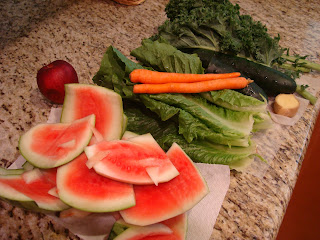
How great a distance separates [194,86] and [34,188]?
821mm

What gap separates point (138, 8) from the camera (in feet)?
7.16

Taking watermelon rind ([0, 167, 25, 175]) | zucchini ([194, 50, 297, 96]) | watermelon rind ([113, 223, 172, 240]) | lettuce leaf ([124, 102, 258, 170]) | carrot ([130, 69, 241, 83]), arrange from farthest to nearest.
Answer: zucchini ([194, 50, 297, 96])
carrot ([130, 69, 241, 83])
lettuce leaf ([124, 102, 258, 170])
watermelon rind ([0, 167, 25, 175])
watermelon rind ([113, 223, 172, 240])

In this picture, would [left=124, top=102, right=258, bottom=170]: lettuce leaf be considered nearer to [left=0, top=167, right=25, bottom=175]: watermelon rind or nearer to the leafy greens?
the leafy greens

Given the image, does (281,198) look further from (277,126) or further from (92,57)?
(92,57)

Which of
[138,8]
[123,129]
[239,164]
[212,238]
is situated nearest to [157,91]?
[123,129]

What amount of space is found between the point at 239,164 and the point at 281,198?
0.22 metres

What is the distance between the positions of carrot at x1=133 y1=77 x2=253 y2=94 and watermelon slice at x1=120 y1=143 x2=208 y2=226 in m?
0.40

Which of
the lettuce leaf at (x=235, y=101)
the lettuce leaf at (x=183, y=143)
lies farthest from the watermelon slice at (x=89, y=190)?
the lettuce leaf at (x=235, y=101)

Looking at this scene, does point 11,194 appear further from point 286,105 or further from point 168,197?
point 286,105

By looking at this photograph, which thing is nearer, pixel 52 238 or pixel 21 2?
pixel 52 238

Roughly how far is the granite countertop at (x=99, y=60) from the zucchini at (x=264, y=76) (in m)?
0.20

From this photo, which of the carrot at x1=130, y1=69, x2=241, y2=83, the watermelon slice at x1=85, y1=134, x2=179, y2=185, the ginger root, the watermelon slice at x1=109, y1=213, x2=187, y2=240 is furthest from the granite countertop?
the carrot at x1=130, y1=69, x2=241, y2=83

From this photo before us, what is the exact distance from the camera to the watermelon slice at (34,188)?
81cm

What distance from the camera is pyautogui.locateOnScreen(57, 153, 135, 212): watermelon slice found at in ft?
2.62
